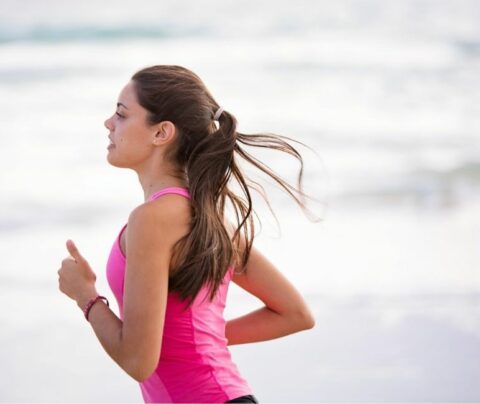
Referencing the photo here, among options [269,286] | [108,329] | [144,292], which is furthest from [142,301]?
[269,286]

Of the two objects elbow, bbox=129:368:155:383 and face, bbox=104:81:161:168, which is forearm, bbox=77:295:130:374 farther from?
face, bbox=104:81:161:168

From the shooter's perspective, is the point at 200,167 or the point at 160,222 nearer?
the point at 160,222

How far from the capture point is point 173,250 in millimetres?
2432

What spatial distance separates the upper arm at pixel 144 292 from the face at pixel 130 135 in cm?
24

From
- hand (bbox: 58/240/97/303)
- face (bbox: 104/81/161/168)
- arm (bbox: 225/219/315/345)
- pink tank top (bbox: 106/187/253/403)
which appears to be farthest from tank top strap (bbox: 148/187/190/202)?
arm (bbox: 225/219/315/345)

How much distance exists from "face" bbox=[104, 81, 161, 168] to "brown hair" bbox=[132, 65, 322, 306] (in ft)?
0.08

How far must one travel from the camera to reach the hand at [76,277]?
2.47m

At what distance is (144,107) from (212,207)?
1.08 feet

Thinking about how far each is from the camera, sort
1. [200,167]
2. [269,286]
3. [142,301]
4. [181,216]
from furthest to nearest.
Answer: [269,286]
[200,167]
[181,216]
[142,301]

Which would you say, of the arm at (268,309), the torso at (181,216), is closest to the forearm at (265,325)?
the arm at (268,309)

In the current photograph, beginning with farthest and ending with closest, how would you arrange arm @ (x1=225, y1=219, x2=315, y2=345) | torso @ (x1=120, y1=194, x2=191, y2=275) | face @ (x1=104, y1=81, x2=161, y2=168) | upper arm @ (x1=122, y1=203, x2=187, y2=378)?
arm @ (x1=225, y1=219, x2=315, y2=345) → face @ (x1=104, y1=81, x2=161, y2=168) → torso @ (x1=120, y1=194, x2=191, y2=275) → upper arm @ (x1=122, y1=203, x2=187, y2=378)

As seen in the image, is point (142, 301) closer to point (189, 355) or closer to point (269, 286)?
point (189, 355)

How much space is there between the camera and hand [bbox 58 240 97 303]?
2.47 meters

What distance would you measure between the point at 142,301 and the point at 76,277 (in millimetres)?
240
